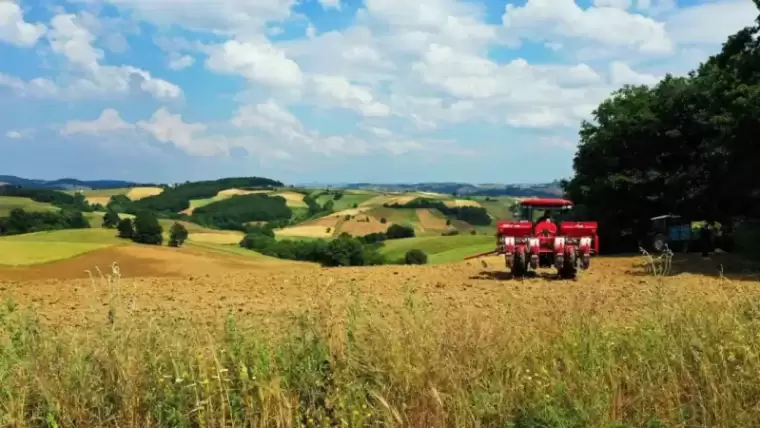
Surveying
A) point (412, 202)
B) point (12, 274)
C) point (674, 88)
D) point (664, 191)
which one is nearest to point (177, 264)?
point (12, 274)

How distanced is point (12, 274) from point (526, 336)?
21521 mm

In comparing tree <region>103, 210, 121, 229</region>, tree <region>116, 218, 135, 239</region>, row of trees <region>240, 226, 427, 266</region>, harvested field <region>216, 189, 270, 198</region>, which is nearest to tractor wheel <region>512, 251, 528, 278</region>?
row of trees <region>240, 226, 427, 266</region>

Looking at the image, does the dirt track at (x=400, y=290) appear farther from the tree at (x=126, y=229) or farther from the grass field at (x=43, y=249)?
the tree at (x=126, y=229)

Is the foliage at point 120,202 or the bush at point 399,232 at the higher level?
the foliage at point 120,202

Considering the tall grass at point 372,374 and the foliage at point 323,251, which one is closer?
the tall grass at point 372,374

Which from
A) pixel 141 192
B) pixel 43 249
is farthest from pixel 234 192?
pixel 43 249

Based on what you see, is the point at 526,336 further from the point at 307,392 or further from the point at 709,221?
the point at 709,221

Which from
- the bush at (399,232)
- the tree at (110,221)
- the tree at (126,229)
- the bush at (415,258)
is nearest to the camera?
the bush at (415,258)

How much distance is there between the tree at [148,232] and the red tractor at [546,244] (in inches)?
1368

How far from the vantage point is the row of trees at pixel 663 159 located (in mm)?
26656

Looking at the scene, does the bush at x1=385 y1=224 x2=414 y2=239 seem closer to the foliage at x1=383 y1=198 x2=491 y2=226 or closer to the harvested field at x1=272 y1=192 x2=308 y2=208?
the foliage at x1=383 y1=198 x2=491 y2=226

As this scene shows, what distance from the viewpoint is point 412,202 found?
98000mm

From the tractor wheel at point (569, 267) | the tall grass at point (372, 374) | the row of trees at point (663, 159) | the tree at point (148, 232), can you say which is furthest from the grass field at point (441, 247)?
the tall grass at point (372, 374)

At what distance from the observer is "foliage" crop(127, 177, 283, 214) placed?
100 meters
